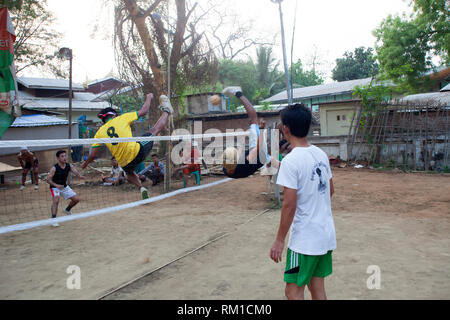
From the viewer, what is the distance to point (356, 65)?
35344 mm

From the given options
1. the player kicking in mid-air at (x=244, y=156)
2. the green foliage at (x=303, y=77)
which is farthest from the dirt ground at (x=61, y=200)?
the green foliage at (x=303, y=77)

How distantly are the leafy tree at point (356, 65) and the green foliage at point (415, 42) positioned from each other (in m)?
15.8

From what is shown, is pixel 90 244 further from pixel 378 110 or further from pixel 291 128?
pixel 378 110

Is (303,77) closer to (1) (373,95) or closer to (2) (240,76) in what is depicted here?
(2) (240,76)

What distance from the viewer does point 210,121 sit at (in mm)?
20141

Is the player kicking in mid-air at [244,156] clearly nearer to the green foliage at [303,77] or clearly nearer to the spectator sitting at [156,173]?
the spectator sitting at [156,173]

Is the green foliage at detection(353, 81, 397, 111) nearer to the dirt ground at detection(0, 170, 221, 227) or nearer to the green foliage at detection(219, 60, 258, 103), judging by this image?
the dirt ground at detection(0, 170, 221, 227)

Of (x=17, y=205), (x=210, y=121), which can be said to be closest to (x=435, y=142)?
(x=210, y=121)

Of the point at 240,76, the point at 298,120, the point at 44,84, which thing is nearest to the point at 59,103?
the point at 44,84

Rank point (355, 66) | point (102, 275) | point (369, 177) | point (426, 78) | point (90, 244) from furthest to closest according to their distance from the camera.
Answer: point (355, 66) → point (426, 78) → point (369, 177) → point (90, 244) → point (102, 275)

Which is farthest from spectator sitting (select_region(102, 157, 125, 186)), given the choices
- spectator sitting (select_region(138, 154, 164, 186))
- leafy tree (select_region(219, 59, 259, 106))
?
leafy tree (select_region(219, 59, 259, 106))

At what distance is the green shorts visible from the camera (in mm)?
2299

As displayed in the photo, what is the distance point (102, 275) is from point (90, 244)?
4.99ft

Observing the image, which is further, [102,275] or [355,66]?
[355,66]
